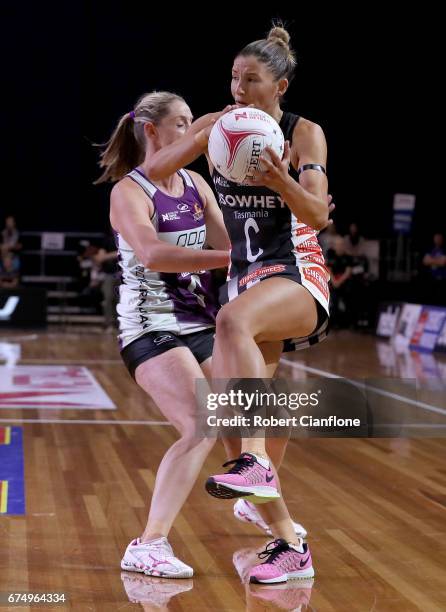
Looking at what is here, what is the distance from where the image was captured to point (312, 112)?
60.6 feet

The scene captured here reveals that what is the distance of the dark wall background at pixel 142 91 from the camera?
1864cm

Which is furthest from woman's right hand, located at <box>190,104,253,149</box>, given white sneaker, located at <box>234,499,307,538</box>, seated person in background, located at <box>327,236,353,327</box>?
seated person in background, located at <box>327,236,353,327</box>

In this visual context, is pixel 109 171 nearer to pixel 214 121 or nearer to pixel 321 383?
pixel 214 121

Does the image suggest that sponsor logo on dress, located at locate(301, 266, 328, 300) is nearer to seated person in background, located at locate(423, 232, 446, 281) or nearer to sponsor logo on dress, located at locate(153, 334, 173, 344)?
sponsor logo on dress, located at locate(153, 334, 173, 344)

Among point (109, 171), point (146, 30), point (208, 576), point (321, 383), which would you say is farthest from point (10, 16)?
point (208, 576)

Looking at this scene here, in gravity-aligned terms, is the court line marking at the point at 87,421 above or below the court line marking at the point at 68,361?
above

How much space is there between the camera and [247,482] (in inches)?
119

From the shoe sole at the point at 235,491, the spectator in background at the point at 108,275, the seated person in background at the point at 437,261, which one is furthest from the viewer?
the spectator in background at the point at 108,275

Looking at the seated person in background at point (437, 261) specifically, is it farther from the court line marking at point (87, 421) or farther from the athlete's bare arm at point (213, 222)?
the athlete's bare arm at point (213, 222)

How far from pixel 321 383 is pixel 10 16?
13.1 metres

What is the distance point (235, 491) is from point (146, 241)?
104 cm

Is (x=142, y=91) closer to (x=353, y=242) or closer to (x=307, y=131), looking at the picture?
(x=353, y=242)

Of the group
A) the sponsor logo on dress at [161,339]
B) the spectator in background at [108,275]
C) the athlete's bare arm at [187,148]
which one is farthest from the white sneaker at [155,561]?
the spectator in background at [108,275]

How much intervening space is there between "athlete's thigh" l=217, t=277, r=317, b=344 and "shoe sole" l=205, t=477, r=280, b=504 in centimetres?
49
